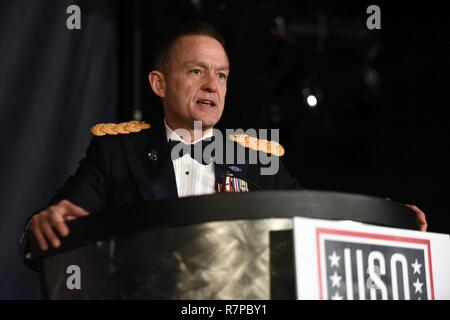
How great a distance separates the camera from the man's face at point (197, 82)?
208cm

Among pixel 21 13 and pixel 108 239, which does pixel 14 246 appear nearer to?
pixel 21 13

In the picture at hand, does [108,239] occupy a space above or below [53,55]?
below

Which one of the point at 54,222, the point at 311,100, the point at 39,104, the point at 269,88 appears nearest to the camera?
the point at 54,222

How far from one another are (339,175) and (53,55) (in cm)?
181

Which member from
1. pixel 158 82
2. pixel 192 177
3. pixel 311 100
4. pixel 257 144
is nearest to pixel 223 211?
pixel 192 177

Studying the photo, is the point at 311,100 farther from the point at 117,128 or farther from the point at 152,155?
the point at 152,155

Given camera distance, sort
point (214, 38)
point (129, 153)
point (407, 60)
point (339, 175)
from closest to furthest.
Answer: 1. point (129, 153)
2. point (214, 38)
3. point (407, 60)
4. point (339, 175)

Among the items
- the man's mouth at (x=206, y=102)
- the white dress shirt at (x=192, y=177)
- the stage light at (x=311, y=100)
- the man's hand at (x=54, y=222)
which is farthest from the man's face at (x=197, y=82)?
the stage light at (x=311, y=100)

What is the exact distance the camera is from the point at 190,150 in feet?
6.80

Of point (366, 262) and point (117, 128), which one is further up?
point (117, 128)

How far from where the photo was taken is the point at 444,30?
10.2 feet

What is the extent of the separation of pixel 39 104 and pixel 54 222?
123cm
